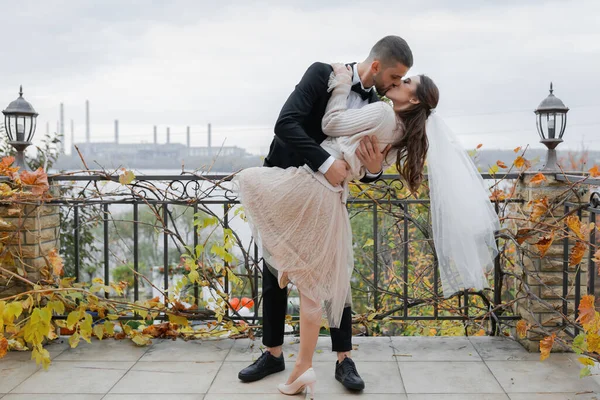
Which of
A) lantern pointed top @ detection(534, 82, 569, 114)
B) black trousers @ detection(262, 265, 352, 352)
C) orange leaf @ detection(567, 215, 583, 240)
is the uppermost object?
lantern pointed top @ detection(534, 82, 569, 114)

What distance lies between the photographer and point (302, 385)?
90.3 inches

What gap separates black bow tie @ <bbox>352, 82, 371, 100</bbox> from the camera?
224 centimetres

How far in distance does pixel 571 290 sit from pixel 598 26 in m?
4.06

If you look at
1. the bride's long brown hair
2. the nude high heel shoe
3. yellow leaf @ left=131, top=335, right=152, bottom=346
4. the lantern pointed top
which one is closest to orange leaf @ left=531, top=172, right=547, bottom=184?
the lantern pointed top

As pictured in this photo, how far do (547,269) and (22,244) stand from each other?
2955mm

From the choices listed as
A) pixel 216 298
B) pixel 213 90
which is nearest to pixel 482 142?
pixel 216 298

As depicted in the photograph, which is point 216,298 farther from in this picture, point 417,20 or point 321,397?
point 417,20

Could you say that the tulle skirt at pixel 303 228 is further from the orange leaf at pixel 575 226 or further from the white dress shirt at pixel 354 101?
the orange leaf at pixel 575 226

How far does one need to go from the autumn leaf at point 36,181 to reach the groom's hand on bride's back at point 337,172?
1.69 metres

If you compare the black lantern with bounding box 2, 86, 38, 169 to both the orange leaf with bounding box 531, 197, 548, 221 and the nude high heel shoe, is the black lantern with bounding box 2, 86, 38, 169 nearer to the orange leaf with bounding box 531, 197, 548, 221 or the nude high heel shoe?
the nude high heel shoe

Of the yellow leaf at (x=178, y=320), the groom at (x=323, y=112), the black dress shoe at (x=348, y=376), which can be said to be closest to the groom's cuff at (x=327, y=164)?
the groom at (x=323, y=112)

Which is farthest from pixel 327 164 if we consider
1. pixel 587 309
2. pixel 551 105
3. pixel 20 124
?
pixel 20 124

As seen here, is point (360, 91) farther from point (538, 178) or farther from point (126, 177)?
point (126, 177)

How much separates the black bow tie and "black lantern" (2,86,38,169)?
2.05 m
